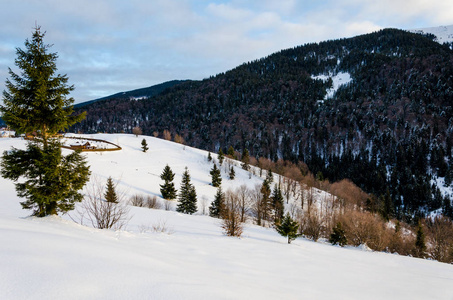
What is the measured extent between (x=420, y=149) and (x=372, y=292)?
14540cm

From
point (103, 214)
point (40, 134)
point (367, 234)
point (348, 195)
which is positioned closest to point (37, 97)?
point (40, 134)

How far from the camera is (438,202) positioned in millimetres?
84250

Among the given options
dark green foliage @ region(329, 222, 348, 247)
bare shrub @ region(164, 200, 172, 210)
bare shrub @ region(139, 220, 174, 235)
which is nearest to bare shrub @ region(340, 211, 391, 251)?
dark green foliage @ region(329, 222, 348, 247)

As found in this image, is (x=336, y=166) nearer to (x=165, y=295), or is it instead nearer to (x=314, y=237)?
(x=314, y=237)

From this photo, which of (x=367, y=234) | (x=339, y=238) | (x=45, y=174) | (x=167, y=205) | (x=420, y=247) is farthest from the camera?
(x=167, y=205)

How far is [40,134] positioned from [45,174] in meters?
2.13

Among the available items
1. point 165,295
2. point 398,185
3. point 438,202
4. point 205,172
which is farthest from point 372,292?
point 398,185

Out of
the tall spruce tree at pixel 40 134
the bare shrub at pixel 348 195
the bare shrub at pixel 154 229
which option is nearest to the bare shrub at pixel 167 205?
the bare shrub at pixel 154 229

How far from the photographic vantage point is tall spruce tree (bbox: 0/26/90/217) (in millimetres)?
9586

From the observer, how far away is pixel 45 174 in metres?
9.69

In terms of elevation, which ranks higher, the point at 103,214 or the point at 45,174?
the point at 45,174

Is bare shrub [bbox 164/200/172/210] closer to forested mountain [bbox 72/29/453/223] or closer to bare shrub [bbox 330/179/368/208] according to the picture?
bare shrub [bbox 330/179/368/208]

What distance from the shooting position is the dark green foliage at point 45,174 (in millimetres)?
9570

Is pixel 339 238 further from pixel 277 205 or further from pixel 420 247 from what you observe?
pixel 277 205
